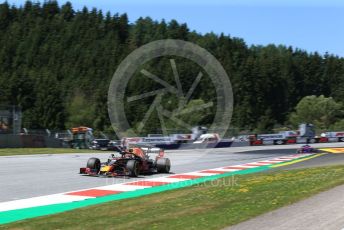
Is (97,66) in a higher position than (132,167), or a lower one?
higher

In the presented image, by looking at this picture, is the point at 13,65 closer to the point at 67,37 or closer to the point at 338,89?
the point at 67,37

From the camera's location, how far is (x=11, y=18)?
188 metres

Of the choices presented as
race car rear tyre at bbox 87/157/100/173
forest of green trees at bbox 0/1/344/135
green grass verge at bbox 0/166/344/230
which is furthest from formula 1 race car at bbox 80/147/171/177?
forest of green trees at bbox 0/1/344/135

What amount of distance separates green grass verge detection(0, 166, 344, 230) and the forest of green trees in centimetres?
9771

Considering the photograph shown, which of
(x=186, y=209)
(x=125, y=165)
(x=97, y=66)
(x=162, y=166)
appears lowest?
(x=186, y=209)

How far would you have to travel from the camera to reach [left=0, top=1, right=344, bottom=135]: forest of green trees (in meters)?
119

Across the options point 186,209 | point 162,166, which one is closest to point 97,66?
point 162,166

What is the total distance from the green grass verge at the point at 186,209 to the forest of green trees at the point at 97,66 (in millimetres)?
97714

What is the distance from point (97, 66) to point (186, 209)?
154821 mm

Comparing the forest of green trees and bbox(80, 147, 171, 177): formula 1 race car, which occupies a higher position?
the forest of green trees

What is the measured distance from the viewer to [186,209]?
30.2 ft

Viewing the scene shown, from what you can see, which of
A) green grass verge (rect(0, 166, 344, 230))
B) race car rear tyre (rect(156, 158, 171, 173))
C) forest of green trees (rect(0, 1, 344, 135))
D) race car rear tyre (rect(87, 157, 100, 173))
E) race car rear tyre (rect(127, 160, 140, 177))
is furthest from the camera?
forest of green trees (rect(0, 1, 344, 135))

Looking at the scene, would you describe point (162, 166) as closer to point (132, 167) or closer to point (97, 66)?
point (132, 167)

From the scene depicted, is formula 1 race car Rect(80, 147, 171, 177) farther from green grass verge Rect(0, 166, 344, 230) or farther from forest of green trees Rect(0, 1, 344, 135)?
forest of green trees Rect(0, 1, 344, 135)
